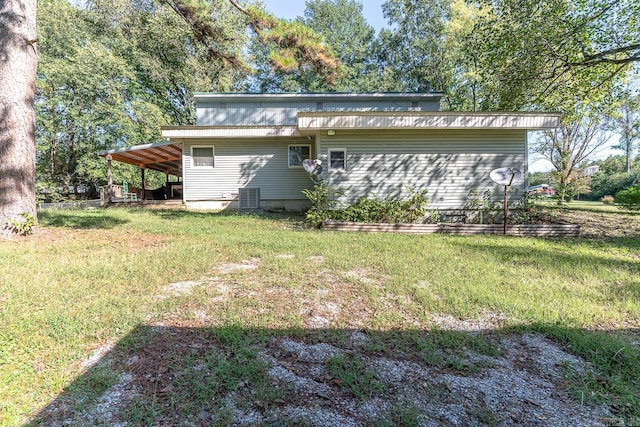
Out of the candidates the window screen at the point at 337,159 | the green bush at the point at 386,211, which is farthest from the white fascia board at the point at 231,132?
the green bush at the point at 386,211

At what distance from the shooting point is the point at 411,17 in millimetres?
20250

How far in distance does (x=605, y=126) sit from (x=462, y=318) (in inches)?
1127

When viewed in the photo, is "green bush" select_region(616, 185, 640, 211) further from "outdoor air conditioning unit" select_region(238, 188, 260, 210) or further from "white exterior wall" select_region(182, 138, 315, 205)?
"outdoor air conditioning unit" select_region(238, 188, 260, 210)

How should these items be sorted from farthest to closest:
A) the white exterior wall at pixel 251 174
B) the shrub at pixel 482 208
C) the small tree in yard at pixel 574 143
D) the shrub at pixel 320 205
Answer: the small tree in yard at pixel 574 143 < the white exterior wall at pixel 251 174 < the shrub at pixel 482 208 < the shrub at pixel 320 205

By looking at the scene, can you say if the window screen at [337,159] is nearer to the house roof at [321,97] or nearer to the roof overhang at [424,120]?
the roof overhang at [424,120]

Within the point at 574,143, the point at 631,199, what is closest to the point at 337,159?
the point at 631,199

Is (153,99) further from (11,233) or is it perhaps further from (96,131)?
(11,233)

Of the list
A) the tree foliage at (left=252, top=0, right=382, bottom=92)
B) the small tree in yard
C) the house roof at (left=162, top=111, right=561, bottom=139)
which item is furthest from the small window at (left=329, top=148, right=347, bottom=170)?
the small tree in yard

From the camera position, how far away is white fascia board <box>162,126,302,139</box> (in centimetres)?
1011

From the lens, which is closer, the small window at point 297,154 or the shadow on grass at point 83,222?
the shadow on grass at point 83,222

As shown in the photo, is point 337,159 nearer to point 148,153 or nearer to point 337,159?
point 337,159

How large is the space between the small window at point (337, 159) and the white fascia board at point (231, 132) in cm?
249

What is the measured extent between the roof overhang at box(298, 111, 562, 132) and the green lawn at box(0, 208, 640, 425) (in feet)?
12.3

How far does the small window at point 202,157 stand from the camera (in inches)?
424
